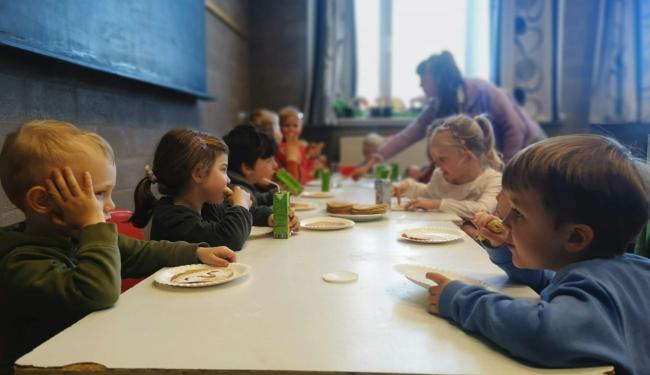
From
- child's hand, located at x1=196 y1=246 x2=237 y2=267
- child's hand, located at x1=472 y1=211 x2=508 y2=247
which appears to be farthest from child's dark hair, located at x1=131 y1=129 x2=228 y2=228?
child's hand, located at x1=472 y1=211 x2=508 y2=247

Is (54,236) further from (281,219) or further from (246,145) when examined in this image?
(246,145)

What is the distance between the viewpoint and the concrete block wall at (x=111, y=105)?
160 centimetres

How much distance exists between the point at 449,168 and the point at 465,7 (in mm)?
3438

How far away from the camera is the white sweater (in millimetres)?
1930

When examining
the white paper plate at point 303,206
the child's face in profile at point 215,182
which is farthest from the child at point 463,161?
the child's face in profile at point 215,182

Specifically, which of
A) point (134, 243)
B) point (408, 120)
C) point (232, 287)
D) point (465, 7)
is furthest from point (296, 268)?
point (465, 7)

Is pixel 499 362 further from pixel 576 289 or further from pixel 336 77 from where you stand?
pixel 336 77

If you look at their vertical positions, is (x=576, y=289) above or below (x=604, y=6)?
below

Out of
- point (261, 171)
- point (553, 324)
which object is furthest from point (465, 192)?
point (553, 324)

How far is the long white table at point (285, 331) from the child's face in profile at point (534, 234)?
0.30 feet

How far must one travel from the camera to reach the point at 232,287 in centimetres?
96

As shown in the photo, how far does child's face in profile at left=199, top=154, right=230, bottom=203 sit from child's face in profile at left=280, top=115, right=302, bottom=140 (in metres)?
1.62

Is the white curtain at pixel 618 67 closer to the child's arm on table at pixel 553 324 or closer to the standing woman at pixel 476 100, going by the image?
the standing woman at pixel 476 100

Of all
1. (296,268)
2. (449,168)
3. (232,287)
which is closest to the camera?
(232,287)
